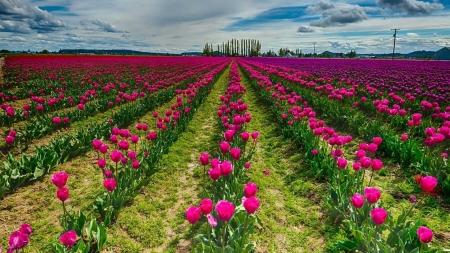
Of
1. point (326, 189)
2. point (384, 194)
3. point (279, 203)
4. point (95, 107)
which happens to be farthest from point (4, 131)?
point (384, 194)

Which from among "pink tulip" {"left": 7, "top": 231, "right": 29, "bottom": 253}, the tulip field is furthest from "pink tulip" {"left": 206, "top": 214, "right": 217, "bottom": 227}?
"pink tulip" {"left": 7, "top": 231, "right": 29, "bottom": 253}

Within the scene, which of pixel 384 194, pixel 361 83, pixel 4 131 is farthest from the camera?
pixel 361 83

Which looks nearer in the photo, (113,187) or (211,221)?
(211,221)

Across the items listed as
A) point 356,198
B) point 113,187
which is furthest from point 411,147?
point 113,187

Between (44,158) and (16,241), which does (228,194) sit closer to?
(16,241)

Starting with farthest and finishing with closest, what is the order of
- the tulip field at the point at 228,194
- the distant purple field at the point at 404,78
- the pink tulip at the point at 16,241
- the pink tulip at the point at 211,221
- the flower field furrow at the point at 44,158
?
the distant purple field at the point at 404,78, the flower field furrow at the point at 44,158, the tulip field at the point at 228,194, the pink tulip at the point at 211,221, the pink tulip at the point at 16,241

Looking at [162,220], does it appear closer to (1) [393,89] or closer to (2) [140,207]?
(2) [140,207]

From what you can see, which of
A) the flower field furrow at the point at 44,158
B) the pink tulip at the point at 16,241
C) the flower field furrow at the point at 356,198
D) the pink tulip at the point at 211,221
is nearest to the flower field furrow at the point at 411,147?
the flower field furrow at the point at 356,198

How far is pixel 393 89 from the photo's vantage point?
1312 cm

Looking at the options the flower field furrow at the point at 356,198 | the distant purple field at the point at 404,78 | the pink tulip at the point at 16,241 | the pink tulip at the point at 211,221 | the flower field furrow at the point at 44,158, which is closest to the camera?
the pink tulip at the point at 16,241

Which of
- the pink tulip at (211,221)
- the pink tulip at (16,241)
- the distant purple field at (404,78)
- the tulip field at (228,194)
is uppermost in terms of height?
the distant purple field at (404,78)

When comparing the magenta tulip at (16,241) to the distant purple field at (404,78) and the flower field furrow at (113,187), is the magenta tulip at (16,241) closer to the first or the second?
the flower field furrow at (113,187)

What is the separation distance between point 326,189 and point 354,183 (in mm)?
706

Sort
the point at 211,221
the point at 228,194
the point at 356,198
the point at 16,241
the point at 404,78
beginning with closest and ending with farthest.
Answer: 1. the point at 16,241
2. the point at 211,221
3. the point at 356,198
4. the point at 228,194
5. the point at 404,78
